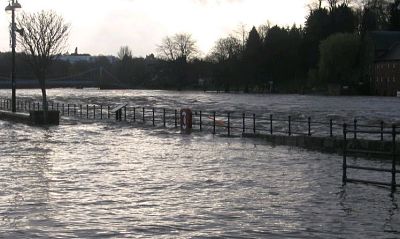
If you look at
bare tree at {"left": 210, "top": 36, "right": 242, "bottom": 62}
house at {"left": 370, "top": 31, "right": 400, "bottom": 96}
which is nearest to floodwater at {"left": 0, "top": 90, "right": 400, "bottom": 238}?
house at {"left": 370, "top": 31, "right": 400, "bottom": 96}

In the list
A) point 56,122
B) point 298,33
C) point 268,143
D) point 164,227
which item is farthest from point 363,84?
point 164,227

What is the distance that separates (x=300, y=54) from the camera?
13950cm

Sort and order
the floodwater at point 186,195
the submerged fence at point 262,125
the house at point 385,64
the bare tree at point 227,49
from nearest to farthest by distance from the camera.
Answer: the floodwater at point 186,195 → the submerged fence at point 262,125 → the house at point 385,64 → the bare tree at point 227,49

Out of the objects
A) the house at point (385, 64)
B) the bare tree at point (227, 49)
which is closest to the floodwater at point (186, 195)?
the house at point (385, 64)

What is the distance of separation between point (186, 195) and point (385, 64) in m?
105

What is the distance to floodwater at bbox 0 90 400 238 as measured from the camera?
33.3 feet

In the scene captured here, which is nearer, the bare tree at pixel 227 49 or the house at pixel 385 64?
the house at pixel 385 64

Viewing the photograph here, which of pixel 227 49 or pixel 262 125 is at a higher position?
pixel 227 49

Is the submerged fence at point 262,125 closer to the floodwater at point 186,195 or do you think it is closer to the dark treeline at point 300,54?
the floodwater at point 186,195

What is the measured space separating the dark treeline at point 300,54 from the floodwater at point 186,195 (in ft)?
306

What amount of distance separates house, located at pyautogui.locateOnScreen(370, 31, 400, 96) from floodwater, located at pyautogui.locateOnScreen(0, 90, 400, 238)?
92.2 m

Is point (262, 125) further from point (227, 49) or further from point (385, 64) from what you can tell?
point (227, 49)

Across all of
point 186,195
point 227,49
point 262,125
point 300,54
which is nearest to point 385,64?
point 300,54

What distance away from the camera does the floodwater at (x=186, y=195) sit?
33.3 ft
